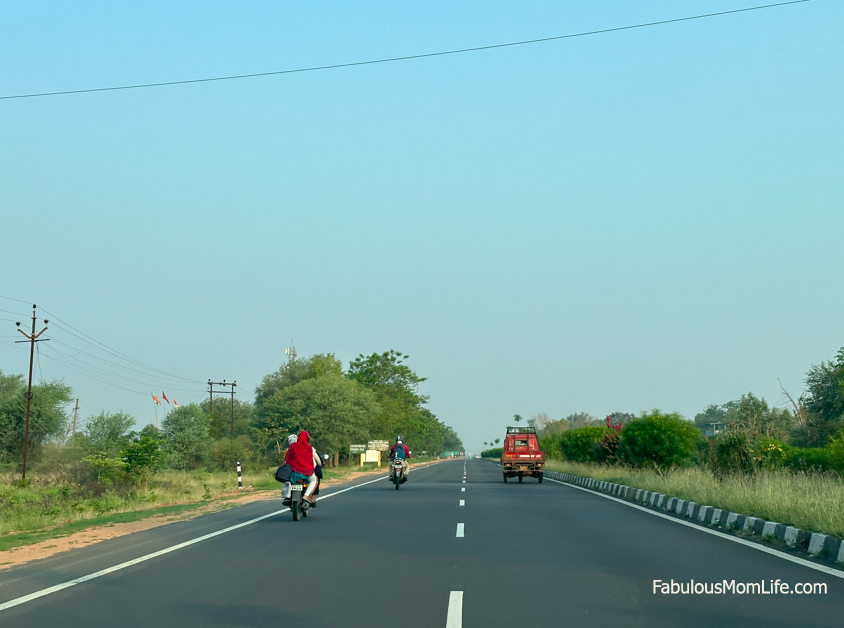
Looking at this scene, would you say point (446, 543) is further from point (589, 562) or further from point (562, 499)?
point (562, 499)

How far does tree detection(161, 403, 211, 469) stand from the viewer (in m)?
70.6

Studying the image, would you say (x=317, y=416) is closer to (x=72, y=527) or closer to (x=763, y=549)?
(x=72, y=527)

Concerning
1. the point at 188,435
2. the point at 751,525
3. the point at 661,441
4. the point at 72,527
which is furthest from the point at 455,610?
the point at 188,435

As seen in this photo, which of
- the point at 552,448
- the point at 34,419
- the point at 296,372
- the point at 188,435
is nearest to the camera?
the point at 34,419

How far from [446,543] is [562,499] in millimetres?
12591

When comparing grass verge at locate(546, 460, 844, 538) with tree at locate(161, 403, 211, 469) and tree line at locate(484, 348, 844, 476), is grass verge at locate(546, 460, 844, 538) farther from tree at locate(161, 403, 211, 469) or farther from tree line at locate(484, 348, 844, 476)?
tree at locate(161, 403, 211, 469)

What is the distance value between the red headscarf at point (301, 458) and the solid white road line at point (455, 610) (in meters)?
9.38

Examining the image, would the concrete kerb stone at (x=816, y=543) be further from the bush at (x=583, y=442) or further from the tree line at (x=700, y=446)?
the bush at (x=583, y=442)

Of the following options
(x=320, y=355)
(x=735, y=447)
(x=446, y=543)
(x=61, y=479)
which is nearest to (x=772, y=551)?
(x=446, y=543)

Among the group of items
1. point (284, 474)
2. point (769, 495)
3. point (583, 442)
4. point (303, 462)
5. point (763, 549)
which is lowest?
point (763, 549)

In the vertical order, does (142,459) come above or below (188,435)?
below

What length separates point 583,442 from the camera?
49.5 meters

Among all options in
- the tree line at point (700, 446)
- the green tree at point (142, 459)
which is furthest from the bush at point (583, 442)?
the green tree at point (142, 459)

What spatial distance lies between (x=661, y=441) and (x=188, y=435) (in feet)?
163
